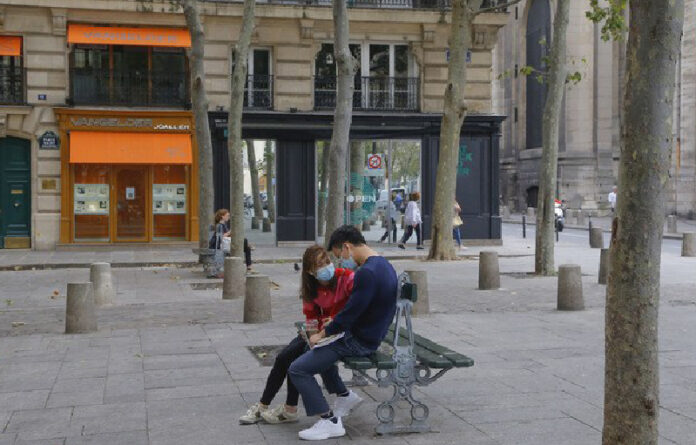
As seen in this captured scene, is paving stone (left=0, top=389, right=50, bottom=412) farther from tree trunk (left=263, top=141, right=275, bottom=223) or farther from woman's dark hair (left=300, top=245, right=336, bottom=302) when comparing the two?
tree trunk (left=263, top=141, right=275, bottom=223)

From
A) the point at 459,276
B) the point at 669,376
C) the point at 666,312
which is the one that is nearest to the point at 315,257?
the point at 669,376

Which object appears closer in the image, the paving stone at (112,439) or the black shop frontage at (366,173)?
the paving stone at (112,439)

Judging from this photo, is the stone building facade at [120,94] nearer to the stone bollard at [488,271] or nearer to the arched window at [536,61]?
the stone bollard at [488,271]

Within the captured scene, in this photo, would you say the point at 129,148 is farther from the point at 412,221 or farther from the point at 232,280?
the point at 232,280

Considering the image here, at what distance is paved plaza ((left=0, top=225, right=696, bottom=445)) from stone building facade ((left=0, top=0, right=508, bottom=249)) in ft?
33.8

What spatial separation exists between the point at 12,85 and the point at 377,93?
35.1 ft

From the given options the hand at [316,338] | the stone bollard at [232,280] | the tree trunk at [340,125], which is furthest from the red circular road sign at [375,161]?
the hand at [316,338]

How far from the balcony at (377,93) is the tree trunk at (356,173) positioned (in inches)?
50.2

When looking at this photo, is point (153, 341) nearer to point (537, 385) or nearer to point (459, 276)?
point (537, 385)

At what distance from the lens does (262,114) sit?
2642 centimetres

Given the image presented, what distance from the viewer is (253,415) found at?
21.8 feet

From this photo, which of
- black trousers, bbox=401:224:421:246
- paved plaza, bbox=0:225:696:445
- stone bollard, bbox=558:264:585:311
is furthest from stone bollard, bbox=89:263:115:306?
black trousers, bbox=401:224:421:246

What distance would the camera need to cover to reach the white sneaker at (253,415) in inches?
260

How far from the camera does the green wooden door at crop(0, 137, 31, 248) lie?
83.6 feet
